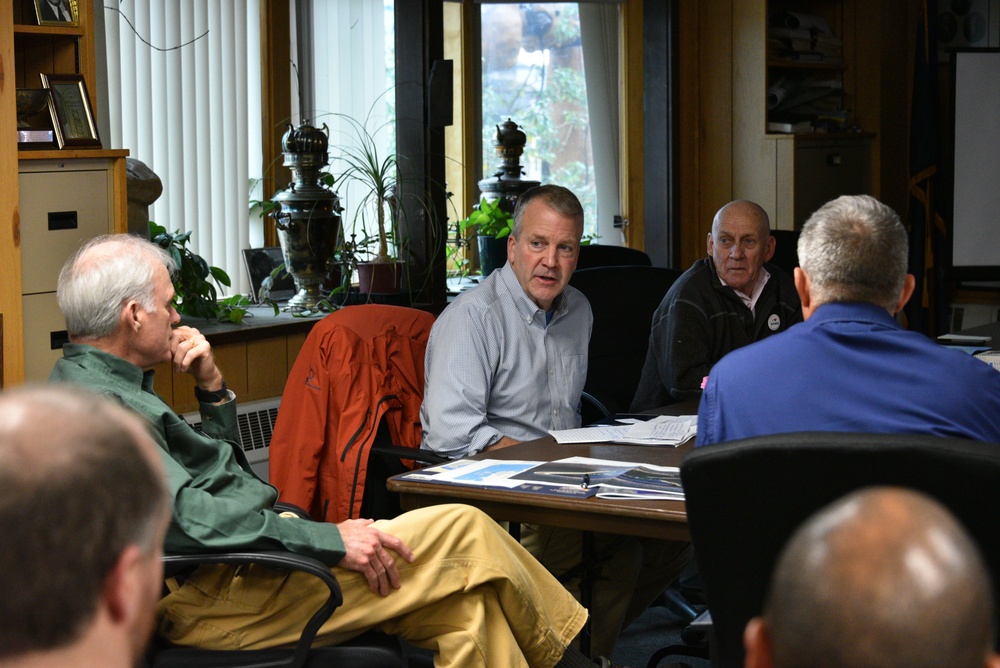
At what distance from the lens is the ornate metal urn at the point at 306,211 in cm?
427

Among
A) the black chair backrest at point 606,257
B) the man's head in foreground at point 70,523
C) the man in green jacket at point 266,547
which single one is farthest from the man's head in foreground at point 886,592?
the black chair backrest at point 606,257

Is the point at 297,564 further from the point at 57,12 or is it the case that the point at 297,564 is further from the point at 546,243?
the point at 57,12

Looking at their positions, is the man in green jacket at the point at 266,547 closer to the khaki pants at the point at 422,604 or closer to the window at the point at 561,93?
the khaki pants at the point at 422,604

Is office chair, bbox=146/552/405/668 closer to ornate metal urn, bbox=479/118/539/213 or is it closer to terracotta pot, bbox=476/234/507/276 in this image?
terracotta pot, bbox=476/234/507/276

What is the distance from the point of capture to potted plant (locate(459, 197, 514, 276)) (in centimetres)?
513

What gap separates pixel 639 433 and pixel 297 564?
3.24ft

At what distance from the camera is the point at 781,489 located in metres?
1.55

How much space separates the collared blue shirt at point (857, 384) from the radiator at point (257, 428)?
2.44 m

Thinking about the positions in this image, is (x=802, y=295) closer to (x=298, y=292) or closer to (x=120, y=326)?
(x=120, y=326)

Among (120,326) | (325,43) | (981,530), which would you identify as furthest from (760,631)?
(325,43)

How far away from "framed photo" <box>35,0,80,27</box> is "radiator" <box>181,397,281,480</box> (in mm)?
1346

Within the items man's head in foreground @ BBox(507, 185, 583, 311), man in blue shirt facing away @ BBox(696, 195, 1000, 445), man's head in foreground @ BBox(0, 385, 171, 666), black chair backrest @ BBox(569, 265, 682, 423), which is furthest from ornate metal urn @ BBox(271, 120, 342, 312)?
man's head in foreground @ BBox(0, 385, 171, 666)

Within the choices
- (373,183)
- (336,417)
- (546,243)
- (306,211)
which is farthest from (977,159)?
(336,417)

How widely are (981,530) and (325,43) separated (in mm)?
4023
